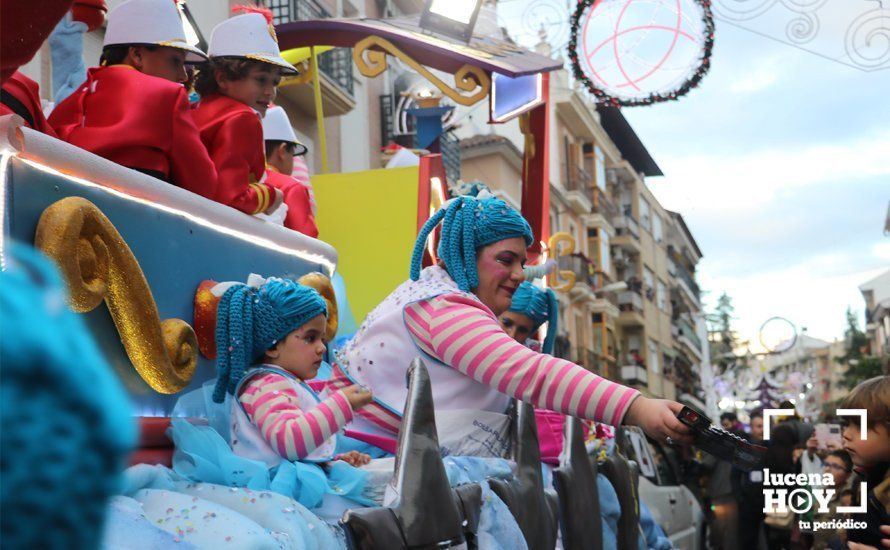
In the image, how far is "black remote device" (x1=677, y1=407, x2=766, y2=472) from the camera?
2291 mm

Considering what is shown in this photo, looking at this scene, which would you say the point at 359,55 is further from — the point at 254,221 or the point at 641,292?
the point at 641,292

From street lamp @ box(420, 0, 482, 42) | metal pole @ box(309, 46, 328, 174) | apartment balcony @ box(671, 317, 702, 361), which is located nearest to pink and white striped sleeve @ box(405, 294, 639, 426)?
metal pole @ box(309, 46, 328, 174)

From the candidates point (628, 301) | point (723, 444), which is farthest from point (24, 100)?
point (628, 301)

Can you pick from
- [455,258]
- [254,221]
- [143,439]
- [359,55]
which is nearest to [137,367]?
[143,439]

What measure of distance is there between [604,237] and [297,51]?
135 ft

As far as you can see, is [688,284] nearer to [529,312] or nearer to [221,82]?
[529,312]

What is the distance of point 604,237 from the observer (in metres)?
47.8

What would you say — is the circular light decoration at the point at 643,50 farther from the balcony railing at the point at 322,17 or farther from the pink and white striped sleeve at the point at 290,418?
the balcony railing at the point at 322,17

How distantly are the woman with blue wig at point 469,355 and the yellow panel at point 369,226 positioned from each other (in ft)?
9.43

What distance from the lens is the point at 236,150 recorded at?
3.85 meters

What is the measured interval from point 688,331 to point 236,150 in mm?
73028

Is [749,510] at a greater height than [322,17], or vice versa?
[322,17]

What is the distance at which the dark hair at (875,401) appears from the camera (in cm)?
382

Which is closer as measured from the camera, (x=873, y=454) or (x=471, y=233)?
(x=471, y=233)
